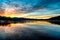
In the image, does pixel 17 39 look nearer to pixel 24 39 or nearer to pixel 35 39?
pixel 24 39

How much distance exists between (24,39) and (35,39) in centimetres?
114

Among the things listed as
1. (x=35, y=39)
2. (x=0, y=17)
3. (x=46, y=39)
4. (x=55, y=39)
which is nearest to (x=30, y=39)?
(x=35, y=39)

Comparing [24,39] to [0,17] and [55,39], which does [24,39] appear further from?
[0,17]

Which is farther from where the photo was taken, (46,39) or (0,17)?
(0,17)

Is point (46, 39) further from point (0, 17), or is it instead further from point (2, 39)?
point (0, 17)

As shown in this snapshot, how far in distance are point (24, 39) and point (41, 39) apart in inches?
70.0

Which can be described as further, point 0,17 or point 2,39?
point 0,17

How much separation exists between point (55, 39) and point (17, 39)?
12.7ft

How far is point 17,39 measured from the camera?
1348 cm

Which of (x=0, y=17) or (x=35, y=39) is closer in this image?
(x=35, y=39)

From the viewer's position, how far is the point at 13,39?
1345 centimetres

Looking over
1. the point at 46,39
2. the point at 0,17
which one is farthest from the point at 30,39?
the point at 0,17

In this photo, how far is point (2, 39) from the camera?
43.9ft

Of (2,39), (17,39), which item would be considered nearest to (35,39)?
(17,39)
